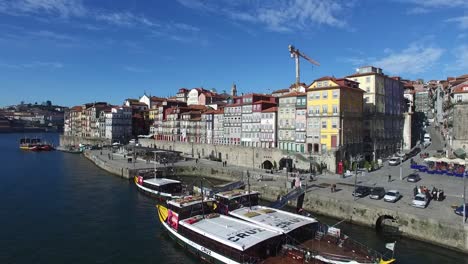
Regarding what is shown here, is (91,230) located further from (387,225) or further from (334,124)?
(334,124)

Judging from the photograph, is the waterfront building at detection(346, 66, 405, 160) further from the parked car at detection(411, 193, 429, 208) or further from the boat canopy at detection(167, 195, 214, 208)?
the boat canopy at detection(167, 195, 214, 208)

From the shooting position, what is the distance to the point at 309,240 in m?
31.0

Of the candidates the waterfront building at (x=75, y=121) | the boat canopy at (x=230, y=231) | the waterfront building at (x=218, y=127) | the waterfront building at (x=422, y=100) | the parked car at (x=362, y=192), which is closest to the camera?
the boat canopy at (x=230, y=231)

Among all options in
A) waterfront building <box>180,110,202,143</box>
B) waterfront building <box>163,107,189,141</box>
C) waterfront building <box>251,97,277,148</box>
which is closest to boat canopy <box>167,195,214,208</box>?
waterfront building <box>251,97,277,148</box>

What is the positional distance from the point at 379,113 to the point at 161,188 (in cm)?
4837

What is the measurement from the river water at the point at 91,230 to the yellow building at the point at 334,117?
2440 cm

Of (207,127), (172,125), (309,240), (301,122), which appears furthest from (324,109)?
(172,125)

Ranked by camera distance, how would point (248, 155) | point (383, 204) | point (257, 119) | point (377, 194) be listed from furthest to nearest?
point (257, 119)
point (248, 155)
point (377, 194)
point (383, 204)

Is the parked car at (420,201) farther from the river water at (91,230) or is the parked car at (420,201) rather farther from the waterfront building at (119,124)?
the waterfront building at (119,124)

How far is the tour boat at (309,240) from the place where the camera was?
26953mm

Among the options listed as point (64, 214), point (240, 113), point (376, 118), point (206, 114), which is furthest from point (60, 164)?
point (376, 118)

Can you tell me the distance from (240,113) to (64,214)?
49.6 meters

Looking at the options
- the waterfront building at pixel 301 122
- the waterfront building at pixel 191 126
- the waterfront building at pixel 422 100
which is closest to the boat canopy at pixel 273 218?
the waterfront building at pixel 301 122

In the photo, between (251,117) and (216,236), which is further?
(251,117)
